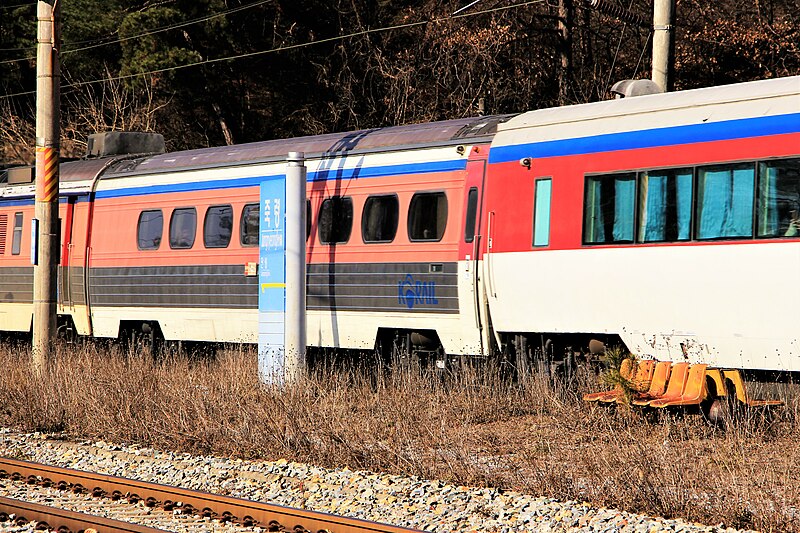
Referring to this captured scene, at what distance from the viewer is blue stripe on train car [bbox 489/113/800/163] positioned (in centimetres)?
1066

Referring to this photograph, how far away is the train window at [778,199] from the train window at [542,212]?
249 cm

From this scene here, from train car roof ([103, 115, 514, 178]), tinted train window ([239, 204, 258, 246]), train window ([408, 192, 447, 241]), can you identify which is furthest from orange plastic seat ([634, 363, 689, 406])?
tinted train window ([239, 204, 258, 246])

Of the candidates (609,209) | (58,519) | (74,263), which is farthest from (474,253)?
(74,263)

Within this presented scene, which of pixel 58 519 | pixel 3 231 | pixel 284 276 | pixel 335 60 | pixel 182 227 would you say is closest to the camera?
pixel 58 519

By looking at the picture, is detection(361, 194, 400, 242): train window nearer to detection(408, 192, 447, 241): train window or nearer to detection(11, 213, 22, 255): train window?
detection(408, 192, 447, 241): train window

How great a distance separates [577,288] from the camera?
12203mm

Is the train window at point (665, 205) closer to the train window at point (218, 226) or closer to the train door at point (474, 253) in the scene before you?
the train door at point (474, 253)

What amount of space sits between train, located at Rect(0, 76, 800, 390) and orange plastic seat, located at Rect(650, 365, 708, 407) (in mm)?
357

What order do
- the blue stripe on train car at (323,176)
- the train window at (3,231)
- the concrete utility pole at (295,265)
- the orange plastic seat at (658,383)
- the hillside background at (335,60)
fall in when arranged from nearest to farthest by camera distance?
the orange plastic seat at (658,383) → the concrete utility pole at (295,265) → the blue stripe on train car at (323,176) → the train window at (3,231) → the hillside background at (335,60)

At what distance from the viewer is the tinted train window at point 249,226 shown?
51.5ft

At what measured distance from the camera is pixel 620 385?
1091cm

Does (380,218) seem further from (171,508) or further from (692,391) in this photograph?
(171,508)

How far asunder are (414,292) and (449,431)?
3.32 m

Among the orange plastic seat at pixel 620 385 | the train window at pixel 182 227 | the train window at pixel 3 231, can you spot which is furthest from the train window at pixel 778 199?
the train window at pixel 3 231
